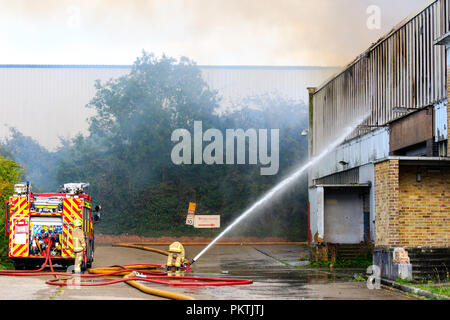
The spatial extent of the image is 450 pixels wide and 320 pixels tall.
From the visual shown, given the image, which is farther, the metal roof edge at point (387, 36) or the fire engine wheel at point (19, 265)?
the metal roof edge at point (387, 36)

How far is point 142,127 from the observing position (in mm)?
42281

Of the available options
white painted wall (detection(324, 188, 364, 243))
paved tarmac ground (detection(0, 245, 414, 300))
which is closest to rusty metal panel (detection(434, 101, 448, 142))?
paved tarmac ground (detection(0, 245, 414, 300))

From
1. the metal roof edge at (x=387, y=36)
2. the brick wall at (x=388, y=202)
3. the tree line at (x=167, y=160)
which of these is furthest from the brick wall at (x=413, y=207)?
the tree line at (x=167, y=160)

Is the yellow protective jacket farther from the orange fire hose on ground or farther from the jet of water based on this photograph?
the jet of water

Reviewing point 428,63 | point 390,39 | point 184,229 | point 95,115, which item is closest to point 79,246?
point 428,63

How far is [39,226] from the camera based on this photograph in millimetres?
18469

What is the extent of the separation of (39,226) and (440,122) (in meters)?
11.7

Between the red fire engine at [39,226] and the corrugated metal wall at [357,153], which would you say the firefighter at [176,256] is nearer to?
the red fire engine at [39,226]

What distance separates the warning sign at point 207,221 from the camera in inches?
1596

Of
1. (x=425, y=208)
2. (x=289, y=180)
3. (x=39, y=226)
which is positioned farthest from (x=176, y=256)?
(x=289, y=180)

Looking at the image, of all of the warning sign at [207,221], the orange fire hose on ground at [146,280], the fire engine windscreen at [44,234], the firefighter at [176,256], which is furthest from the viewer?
the warning sign at [207,221]

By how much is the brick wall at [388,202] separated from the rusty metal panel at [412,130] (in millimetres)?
3613

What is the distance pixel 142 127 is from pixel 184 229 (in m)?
7.19

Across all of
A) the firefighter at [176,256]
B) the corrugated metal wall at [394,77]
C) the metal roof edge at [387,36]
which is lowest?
the firefighter at [176,256]
